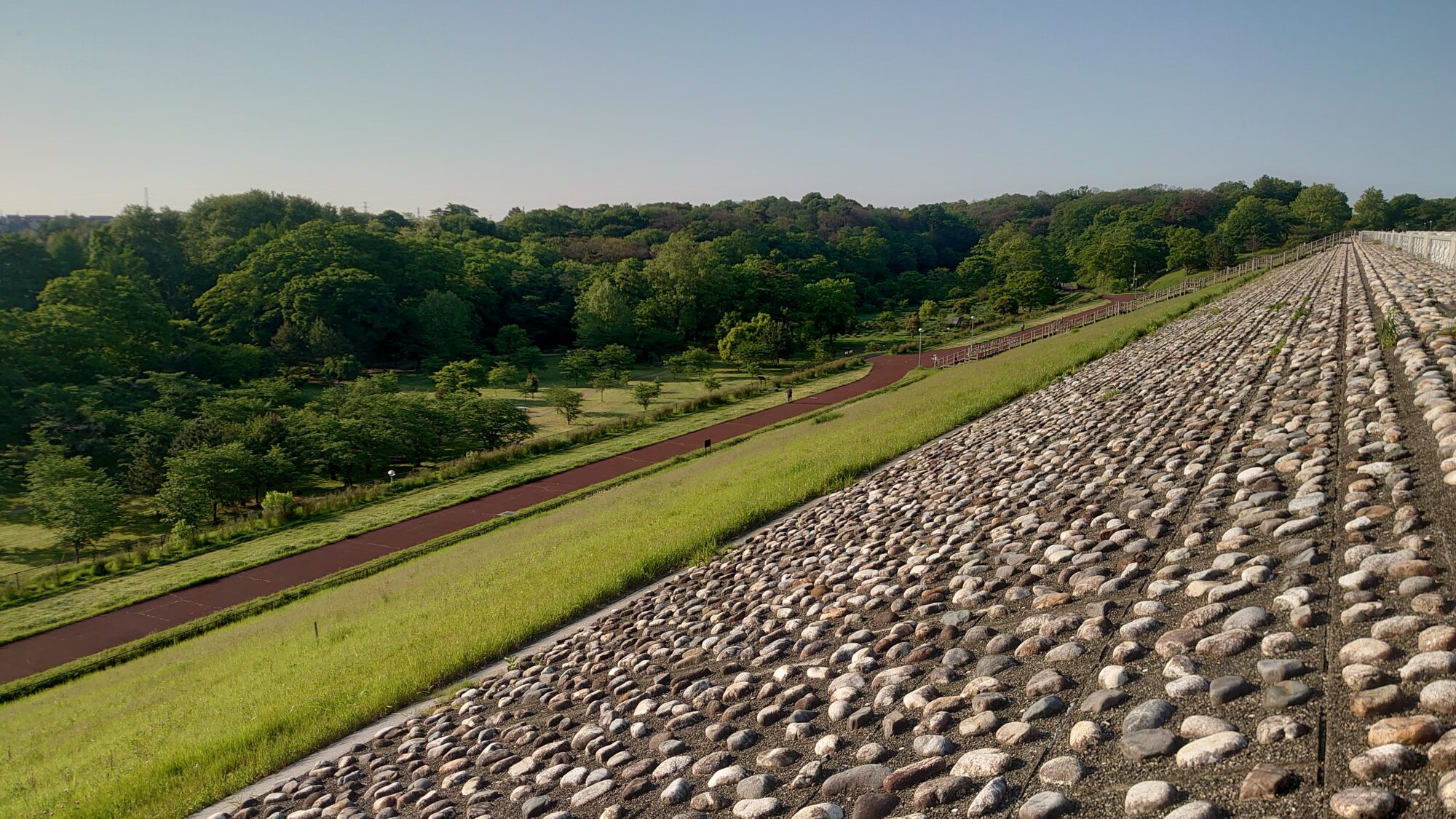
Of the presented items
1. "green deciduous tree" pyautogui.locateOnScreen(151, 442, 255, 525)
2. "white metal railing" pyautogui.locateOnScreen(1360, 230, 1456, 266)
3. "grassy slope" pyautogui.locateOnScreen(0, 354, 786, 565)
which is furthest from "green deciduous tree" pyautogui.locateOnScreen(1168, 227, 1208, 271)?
"green deciduous tree" pyautogui.locateOnScreen(151, 442, 255, 525)

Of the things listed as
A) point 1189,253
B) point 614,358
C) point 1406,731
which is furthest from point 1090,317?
point 1406,731

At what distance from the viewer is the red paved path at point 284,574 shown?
2011 centimetres

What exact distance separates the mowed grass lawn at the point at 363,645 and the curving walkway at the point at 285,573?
8.26 feet

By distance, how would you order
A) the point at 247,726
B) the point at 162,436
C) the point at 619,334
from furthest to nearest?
the point at 619,334 → the point at 162,436 → the point at 247,726

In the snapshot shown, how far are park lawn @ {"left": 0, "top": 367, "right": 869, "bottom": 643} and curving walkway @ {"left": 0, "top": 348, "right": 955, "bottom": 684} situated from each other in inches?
18.1

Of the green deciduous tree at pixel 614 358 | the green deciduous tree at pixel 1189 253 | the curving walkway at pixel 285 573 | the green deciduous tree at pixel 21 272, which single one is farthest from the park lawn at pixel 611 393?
the green deciduous tree at pixel 1189 253

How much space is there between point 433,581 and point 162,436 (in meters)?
29.3

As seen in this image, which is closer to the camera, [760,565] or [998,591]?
[998,591]

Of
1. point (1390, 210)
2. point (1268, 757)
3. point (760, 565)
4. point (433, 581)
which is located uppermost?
point (1390, 210)

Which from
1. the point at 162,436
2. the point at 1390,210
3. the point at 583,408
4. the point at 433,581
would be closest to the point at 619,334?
the point at 583,408

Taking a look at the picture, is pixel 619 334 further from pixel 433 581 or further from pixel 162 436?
pixel 433 581

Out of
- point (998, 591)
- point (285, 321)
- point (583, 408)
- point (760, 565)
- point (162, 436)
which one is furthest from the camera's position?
point (285, 321)

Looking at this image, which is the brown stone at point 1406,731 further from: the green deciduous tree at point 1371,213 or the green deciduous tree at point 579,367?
the green deciduous tree at point 1371,213

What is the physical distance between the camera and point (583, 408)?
53.4 meters
